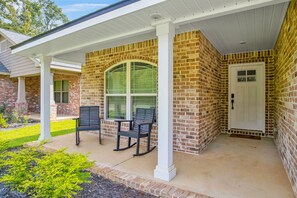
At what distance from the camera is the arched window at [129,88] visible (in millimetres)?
4508

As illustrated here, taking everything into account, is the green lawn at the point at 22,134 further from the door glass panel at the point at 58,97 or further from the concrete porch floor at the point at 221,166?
the door glass panel at the point at 58,97

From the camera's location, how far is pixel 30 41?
4.05m

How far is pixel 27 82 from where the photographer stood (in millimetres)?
11109

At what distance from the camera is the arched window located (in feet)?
14.8

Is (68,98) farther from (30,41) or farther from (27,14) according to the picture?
(27,14)

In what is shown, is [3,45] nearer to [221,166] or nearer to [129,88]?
[129,88]

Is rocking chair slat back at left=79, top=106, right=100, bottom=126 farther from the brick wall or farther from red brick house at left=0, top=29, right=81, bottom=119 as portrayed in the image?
the brick wall

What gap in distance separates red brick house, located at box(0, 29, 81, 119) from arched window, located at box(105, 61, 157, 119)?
14.7 ft

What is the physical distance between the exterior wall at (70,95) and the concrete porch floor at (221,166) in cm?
631

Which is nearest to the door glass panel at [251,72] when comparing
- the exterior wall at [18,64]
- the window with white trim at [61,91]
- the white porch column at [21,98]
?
the exterior wall at [18,64]

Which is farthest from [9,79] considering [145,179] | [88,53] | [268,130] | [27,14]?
[268,130]

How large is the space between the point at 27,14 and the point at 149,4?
20.1m

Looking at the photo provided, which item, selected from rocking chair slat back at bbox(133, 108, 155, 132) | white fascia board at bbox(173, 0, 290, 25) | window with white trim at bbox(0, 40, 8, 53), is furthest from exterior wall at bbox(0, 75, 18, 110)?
white fascia board at bbox(173, 0, 290, 25)

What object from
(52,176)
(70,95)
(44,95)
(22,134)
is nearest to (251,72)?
(52,176)
